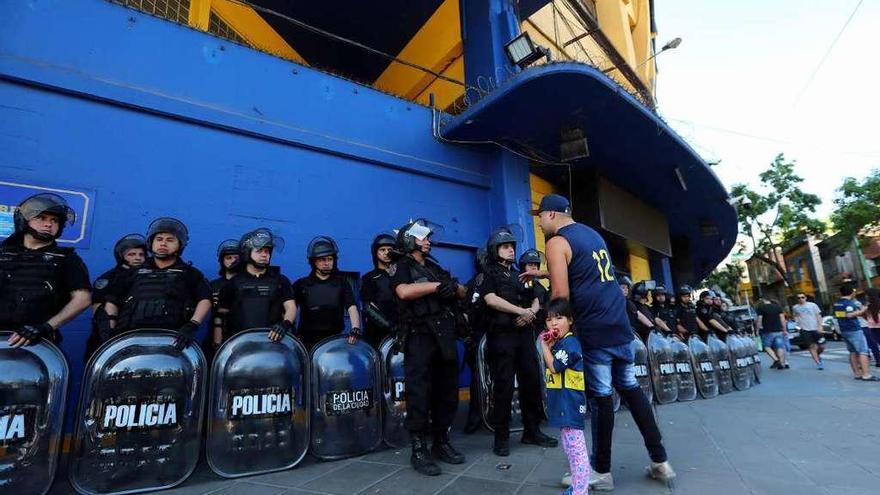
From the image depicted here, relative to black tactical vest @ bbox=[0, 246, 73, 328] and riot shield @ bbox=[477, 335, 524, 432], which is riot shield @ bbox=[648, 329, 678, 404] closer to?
riot shield @ bbox=[477, 335, 524, 432]

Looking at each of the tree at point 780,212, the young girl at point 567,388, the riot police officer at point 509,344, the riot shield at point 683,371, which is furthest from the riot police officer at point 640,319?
the tree at point 780,212

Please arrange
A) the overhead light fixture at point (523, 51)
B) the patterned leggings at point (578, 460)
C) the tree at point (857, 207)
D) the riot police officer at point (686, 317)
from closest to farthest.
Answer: the patterned leggings at point (578, 460)
the overhead light fixture at point (523, 51)
the riot police officer at point (686, 317)
the tree at point (857, 207)

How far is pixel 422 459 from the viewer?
9.51ft

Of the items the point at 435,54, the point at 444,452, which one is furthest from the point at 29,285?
the point at 435,54

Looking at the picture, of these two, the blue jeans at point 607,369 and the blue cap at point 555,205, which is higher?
the blue cap at point 555,205

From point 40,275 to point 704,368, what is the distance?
750 centimetres

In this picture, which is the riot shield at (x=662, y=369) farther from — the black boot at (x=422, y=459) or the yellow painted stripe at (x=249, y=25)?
the yellow painted stripe at (x=249, y=25)

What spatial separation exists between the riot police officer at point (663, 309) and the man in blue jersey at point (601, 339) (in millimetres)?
4778

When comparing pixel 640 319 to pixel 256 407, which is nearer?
pixel 256 407

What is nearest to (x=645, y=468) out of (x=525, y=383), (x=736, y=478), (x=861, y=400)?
(x=736, y=478)

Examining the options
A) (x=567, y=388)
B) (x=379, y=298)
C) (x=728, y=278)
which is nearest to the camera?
(x=567, y=388)

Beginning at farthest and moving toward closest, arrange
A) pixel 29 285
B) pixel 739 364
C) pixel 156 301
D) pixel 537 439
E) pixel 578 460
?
pixel 739 364, pixel 537 439, pixel 156 301, pixel 29 285, pixel 578 460

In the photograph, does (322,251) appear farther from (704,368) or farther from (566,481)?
(704,368)

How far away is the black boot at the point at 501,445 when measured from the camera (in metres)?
3.21
